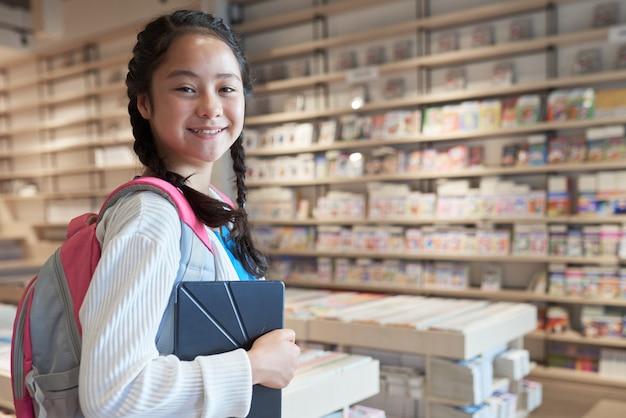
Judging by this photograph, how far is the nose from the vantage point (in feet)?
3.33

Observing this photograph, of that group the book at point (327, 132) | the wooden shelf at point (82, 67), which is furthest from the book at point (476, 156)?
the wooden shelf at point (82, 67)

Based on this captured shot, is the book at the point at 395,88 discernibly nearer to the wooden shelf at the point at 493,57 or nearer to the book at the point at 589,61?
the wooden shelf at the point at 493,57

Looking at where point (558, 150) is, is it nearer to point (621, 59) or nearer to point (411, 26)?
point (621, 59)

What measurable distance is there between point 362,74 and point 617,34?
2100 mm

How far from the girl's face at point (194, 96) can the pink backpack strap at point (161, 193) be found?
0.11 metres

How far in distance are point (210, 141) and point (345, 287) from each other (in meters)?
4.64

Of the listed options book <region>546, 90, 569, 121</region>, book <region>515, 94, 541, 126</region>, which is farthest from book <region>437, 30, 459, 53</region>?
book <region>546, 90, 569, 121</region>

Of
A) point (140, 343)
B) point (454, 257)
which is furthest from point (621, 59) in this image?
point (140, 343)

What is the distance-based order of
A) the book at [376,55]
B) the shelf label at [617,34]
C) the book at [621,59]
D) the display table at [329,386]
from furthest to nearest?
the book at [376,55] < the book at [621,59] < the shelf label at [617,34] < the display table at [329,386]

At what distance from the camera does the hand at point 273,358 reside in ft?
3.10

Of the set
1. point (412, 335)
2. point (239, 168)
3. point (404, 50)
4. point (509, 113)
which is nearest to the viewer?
point (239, 168)

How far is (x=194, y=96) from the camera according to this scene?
102 centimetres

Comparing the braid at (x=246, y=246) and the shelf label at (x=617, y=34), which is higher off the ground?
the shelf label at (x=617, y=34)

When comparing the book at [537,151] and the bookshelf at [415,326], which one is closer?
the bookshelf at [415,326]
